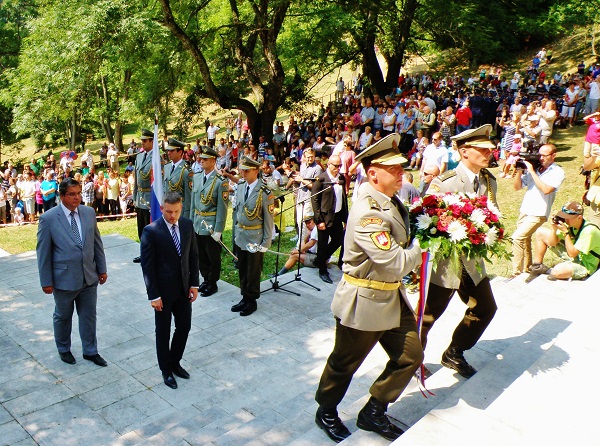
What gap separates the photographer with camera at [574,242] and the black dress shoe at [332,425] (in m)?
4.34

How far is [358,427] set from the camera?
14.4 ft

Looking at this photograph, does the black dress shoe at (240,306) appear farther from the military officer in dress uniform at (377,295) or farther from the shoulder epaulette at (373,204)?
the shoulder epaulette at (373,204)

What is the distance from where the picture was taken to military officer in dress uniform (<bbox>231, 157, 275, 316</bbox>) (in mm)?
7395

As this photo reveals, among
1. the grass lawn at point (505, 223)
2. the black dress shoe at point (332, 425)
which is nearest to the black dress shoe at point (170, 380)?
the black dress shoe at point (332, 425)

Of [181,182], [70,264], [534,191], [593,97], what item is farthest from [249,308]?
[593,97]

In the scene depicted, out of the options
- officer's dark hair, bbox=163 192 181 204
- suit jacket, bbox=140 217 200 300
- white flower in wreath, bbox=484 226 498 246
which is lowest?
suit jacket, bbox=140 217 200 300

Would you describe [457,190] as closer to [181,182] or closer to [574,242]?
[574,242]

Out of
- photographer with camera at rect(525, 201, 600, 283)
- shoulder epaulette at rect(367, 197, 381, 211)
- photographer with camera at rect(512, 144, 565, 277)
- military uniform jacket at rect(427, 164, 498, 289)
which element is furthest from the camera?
photographer with camera at rect(525, 201, 600, 283)

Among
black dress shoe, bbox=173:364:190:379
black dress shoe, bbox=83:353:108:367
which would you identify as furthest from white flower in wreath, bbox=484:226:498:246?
black dress shoe, bbox=83:353:108:367

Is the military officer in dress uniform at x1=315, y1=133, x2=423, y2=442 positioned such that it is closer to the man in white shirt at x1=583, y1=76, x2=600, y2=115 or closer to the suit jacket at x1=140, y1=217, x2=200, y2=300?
the suit jacket at x1=140, y1=217, x2=200, y2=300

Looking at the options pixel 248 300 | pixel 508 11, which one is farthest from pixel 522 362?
pixel 508 11

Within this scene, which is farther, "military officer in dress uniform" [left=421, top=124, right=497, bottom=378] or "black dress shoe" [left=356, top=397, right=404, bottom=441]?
"military officer in dress uniform" [left=421, top=124, right=497, bottom=378]

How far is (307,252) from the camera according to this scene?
9.29m

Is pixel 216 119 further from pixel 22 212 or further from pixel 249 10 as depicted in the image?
pixel 22 212
